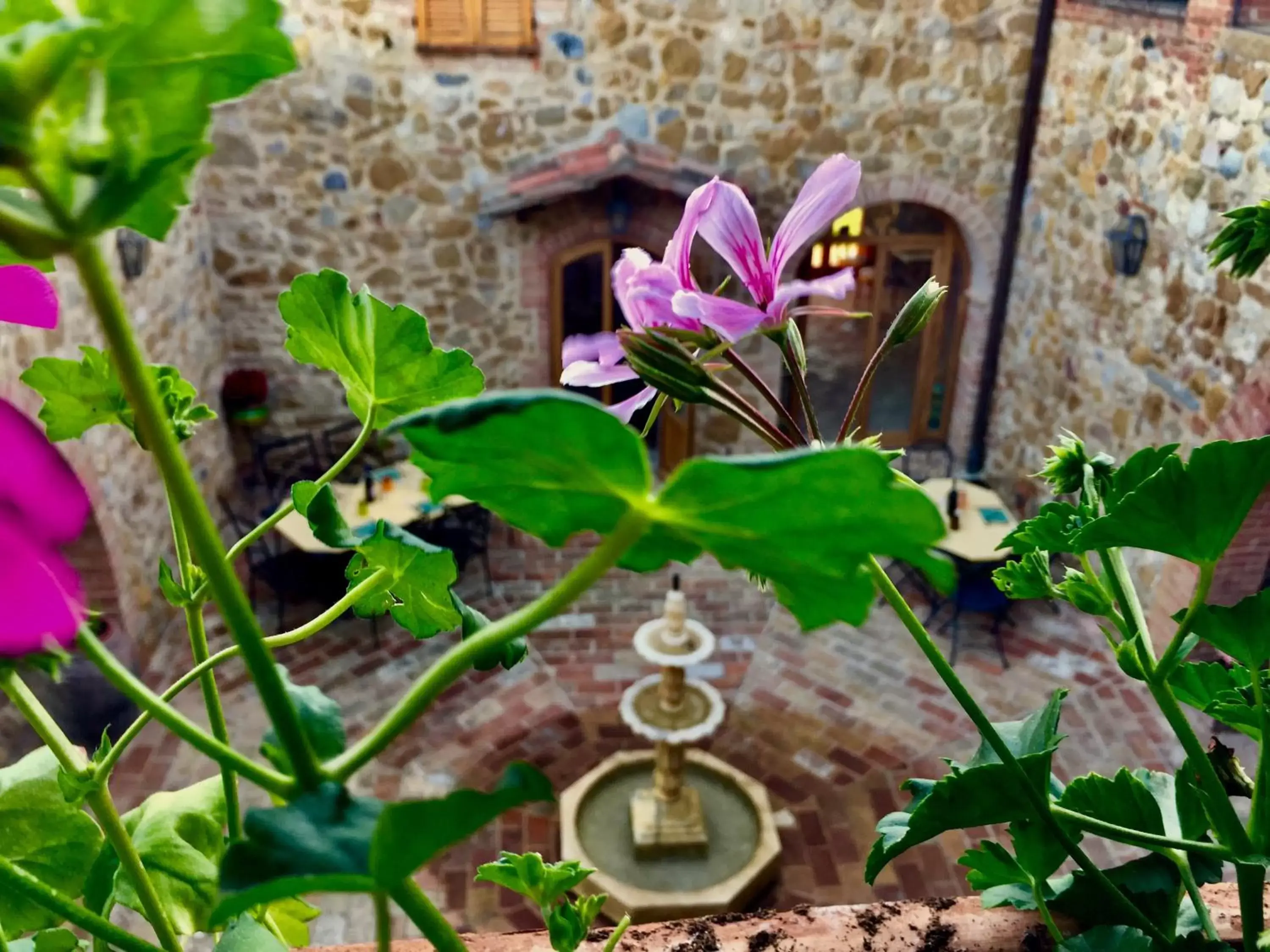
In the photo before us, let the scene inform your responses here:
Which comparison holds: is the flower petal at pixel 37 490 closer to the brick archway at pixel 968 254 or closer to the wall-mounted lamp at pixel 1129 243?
the wall-mounted lamp at pixel 1129 243

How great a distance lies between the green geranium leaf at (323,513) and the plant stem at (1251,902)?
1.87ft

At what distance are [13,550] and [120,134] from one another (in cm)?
13

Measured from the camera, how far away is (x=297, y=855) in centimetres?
34

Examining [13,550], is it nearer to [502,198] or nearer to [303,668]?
[303,668]

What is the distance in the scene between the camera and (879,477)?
0.34 meters

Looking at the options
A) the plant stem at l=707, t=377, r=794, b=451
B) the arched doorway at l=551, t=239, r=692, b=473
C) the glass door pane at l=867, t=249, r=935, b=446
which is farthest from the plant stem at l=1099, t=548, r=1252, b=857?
the glass door pane at l=867, t=249, r=935, b=446

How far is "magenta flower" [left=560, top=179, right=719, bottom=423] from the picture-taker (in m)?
0.61

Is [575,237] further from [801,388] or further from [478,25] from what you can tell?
[801,388]

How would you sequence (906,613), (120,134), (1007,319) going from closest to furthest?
(120,134), (906,613), (1007,319)

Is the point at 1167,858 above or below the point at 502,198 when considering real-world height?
above

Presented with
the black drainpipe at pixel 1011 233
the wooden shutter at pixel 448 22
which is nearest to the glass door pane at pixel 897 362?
the black drainpipe at pixel 1011 233

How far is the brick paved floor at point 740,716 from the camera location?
3895 millimetres

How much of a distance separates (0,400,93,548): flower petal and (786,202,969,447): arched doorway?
5.48m

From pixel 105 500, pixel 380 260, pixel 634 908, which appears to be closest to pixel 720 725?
pixel 634 908
